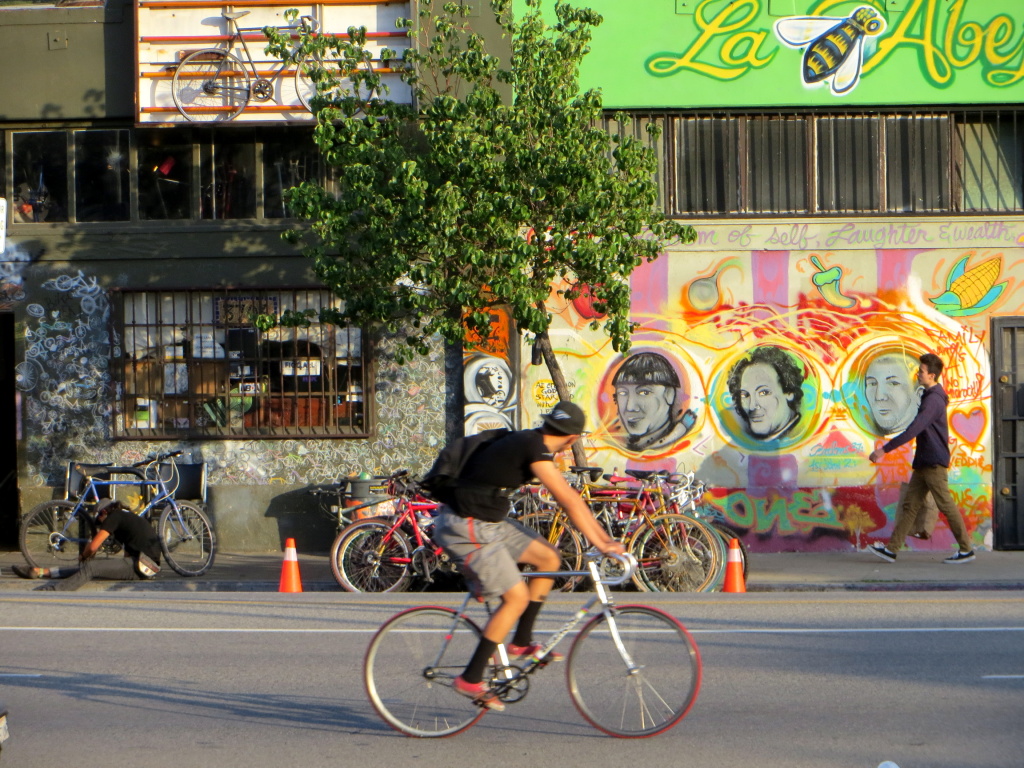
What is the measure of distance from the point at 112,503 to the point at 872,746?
329 inches

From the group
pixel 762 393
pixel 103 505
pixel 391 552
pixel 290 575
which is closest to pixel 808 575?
pixel 762 393

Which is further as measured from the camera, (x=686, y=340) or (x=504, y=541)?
(x=686, y=340)

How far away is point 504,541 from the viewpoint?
5.80 meters

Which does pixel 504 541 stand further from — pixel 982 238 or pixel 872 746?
pixel 982 238

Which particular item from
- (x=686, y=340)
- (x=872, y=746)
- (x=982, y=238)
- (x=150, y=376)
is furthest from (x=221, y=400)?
(x=872, y=746)

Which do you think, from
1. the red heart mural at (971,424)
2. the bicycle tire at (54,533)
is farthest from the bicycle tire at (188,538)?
the red heart mural at (971,424)

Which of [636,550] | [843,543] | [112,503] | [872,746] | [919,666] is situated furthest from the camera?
[843,543]

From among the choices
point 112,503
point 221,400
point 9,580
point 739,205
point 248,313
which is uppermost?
point 739,205

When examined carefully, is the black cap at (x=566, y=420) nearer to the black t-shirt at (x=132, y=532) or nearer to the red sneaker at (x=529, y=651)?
the red sneaker at (x=529, y=651)

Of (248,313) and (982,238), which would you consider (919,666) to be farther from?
(248,313)

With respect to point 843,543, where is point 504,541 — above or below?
above

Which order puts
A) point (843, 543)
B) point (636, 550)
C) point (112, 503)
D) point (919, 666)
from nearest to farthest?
point (919, 666) → point (636, 550) → point (112, 503) → point (843, 543)

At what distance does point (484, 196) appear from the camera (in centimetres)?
1118

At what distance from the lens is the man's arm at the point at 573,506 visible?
5.61m
